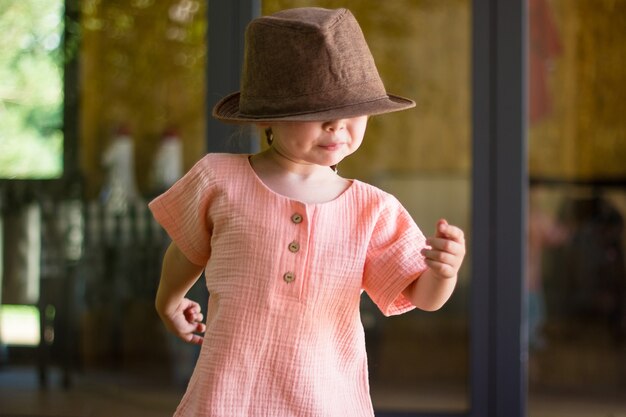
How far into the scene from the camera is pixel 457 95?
5.87m

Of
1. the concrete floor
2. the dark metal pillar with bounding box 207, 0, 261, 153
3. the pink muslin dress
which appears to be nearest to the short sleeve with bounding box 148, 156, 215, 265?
the pink muslin dress

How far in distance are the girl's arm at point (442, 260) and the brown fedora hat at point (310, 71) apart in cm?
23

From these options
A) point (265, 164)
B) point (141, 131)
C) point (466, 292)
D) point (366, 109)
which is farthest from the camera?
point (141, 131)

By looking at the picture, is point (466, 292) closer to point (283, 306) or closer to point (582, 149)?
point (582, 149)

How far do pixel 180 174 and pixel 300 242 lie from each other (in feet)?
11.2

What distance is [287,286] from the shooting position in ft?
5.24

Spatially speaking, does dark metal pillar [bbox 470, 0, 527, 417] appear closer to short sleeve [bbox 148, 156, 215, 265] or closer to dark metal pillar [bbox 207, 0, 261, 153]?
dark metal pillar [bbox 207, 0, 261, 153]

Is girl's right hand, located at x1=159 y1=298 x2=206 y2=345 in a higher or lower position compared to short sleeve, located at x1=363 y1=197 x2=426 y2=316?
lower

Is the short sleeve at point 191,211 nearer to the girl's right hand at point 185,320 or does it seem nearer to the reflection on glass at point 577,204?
the girl's right hand at point 185,320

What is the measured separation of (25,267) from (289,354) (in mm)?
3269

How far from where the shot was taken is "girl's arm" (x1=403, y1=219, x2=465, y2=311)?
1.49m

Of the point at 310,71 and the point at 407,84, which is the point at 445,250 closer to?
the point at 310,71

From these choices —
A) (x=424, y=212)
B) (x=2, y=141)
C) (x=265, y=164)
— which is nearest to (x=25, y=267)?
(x=2, y=141)

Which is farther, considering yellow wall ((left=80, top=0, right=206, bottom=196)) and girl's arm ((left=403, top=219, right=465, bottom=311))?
yellow wall ((left=80, top=0, right=206, bottom=196))
